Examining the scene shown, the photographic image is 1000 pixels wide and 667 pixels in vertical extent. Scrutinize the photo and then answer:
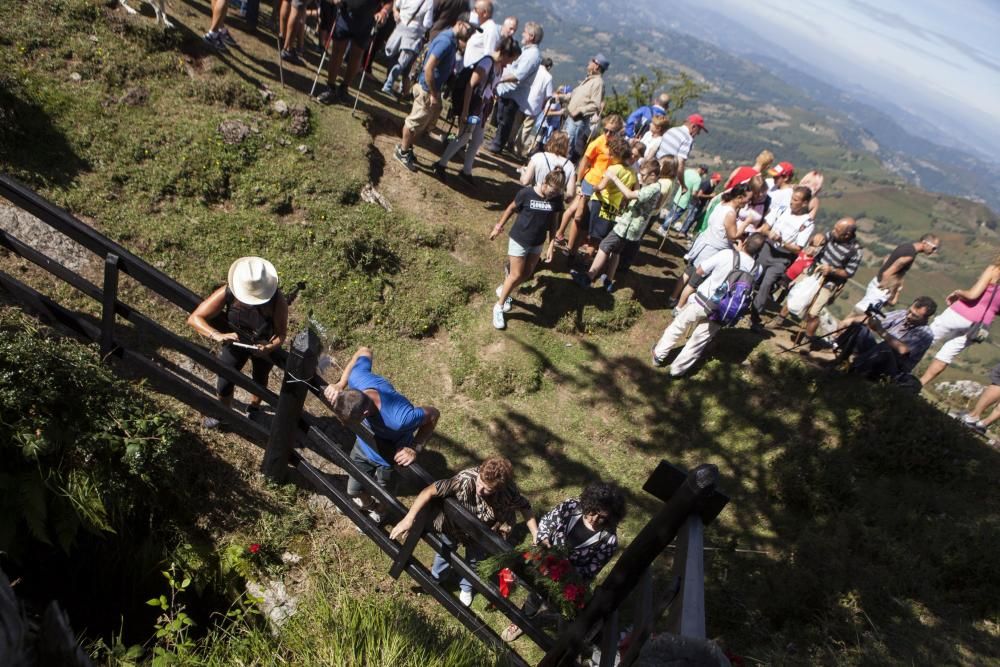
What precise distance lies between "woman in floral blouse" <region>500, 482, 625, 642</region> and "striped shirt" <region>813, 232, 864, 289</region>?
7083mm

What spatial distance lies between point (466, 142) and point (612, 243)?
141 inches

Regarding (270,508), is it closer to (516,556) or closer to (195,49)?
(516,556)

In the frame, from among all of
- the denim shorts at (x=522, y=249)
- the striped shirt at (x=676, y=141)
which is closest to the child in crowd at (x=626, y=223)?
the denim shorts at (x=522, y=249)

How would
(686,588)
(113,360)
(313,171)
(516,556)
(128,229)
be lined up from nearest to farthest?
(686,588), (516,556), (113,360), (128,229), (313,171)

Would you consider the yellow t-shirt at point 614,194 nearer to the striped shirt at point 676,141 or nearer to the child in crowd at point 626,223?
the child in crowd at point 626,223

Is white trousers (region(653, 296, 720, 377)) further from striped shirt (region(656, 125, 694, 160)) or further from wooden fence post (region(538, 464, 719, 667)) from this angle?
wooden fence post (region(538, 464, 719, 667))

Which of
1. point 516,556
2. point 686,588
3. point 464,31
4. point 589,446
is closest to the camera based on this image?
point 686,588

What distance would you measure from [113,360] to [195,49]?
6.59 metres

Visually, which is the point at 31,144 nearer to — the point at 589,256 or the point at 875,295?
the point at 589,256

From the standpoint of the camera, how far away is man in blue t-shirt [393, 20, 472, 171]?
8.76 metres

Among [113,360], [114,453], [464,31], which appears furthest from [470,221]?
[114,453]

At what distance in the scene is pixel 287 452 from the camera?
4477 millimetres

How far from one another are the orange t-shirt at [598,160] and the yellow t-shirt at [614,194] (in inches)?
10.2

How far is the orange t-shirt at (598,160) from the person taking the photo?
347 inches
